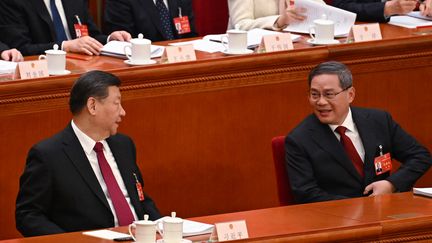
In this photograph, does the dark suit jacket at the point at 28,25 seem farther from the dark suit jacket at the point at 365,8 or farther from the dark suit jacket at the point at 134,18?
the dark suit jacket at the point at 365,8

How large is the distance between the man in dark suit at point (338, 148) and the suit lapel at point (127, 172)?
0.60 metres

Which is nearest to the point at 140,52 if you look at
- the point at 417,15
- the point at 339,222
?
the point at 339,222

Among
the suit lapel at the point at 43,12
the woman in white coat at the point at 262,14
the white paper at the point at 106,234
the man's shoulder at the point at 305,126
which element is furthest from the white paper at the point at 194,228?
the woman in white coat at the point at 262,14

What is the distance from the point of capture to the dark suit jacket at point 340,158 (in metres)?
4.61

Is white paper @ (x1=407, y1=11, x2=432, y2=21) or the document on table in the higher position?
the document on table

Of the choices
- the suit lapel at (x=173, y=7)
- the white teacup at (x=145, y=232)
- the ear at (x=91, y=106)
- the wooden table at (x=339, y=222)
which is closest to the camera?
the white teacup at (x=145, y=232)

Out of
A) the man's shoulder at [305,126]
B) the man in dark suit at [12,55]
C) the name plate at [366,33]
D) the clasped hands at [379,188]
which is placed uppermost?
the man in dark suit at [12,55]

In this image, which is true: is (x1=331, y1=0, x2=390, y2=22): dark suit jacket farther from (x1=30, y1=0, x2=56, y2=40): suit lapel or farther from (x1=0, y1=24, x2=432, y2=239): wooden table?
(x1=30, y1=0, x2=56, y2=40): suit lapel

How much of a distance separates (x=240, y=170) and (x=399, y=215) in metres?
1.33

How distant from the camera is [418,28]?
5.80 meters

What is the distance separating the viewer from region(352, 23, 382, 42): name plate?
5508mm

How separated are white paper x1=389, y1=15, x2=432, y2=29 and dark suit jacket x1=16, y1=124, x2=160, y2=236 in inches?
87.4

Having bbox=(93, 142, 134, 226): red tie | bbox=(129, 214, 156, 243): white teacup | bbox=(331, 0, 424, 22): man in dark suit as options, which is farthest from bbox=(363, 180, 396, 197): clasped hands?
bbox=(331, 0, 424, 22): man in dark suit

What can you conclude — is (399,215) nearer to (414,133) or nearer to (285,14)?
(414,133)
